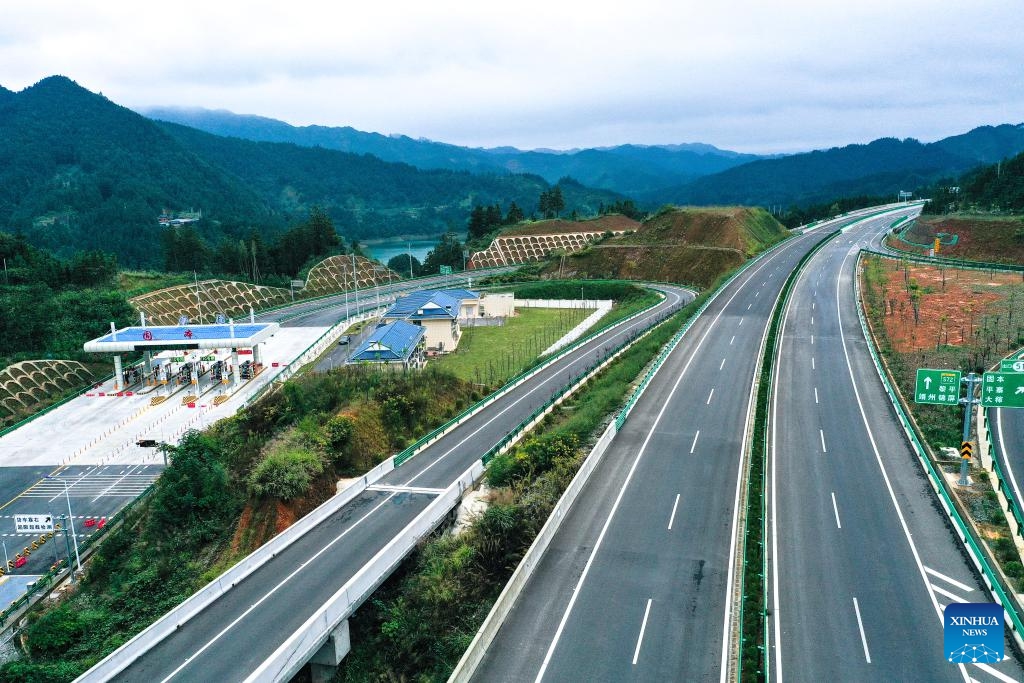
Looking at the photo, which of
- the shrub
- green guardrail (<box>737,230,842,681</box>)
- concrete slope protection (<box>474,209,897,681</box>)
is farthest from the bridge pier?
green guardrail (<box>737,230,842,681</box>)

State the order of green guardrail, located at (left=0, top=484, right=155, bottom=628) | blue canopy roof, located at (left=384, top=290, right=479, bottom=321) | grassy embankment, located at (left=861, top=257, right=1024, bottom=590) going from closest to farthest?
grassy embankment, located at (left=861, top=257, right=1024, bottom=590) < green guardrail, located at (left=0, top=484, right=155, bottom=628) < blue canopy roof, located at (left=384, top=290, right=479, bottom=321)

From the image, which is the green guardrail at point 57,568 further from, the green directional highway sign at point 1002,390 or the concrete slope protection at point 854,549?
the green directional highway sign at point 1002,390

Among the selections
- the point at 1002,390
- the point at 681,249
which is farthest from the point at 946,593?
the point at 681,249

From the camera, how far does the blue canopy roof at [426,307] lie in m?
74.8

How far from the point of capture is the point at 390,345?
208 feet

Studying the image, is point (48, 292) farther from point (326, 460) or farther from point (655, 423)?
point (655, 423)

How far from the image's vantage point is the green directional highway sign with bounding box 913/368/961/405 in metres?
33.7

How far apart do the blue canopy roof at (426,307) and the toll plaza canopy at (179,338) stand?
47.7ft

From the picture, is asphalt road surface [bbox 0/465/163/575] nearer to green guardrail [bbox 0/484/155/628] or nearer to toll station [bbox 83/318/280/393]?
green guardrail [bbox 0/484/155/628]

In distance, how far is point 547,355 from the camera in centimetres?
7175

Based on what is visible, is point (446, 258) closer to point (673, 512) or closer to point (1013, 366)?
point (673, 512)

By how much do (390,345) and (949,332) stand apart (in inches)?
1906

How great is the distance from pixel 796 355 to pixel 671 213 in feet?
270

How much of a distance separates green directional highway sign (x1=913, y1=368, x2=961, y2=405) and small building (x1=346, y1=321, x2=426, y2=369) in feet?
130
